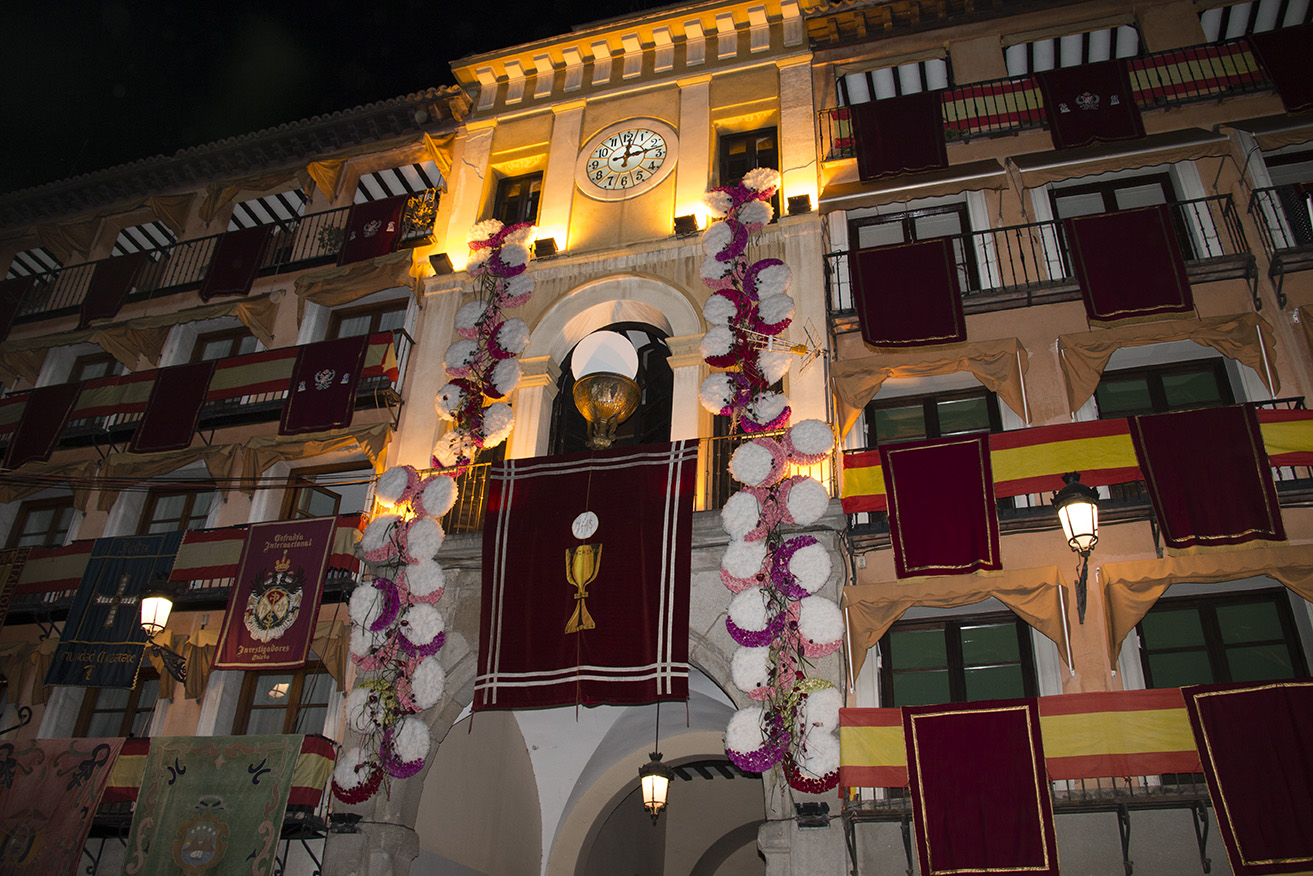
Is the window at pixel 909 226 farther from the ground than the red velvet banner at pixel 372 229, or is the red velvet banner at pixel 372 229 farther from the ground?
the red velvet banner at pixel 372 229

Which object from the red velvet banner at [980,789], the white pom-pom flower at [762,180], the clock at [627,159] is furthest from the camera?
the clock at [627,159]

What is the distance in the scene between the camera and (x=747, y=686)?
8883 millimetres

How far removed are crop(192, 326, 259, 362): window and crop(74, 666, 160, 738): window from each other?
5.79 m

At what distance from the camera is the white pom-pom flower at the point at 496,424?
11.7 meters

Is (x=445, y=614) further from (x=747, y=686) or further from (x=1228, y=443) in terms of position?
(x=1228, y=443)

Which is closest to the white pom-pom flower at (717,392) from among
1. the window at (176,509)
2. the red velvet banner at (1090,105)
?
the red velvet banner at (1090,105)

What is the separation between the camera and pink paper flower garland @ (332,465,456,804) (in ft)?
32.7

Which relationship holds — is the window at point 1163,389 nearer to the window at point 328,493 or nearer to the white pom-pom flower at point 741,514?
the white pom-pom flower at point 741,514

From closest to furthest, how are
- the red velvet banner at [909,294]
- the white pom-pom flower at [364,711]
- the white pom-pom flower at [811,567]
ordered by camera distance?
the white pom-pom flower at [811,567]
the white pom-pom flower at [364,711]
the red velvet banner at [909,294]

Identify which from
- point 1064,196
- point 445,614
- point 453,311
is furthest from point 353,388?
point 1064,196

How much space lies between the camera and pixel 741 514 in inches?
376

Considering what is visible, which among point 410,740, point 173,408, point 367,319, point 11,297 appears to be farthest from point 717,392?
point 11,297

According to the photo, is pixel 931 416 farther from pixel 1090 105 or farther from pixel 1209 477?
pixel 1090 105

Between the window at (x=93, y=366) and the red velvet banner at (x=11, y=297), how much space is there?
1700 mm
